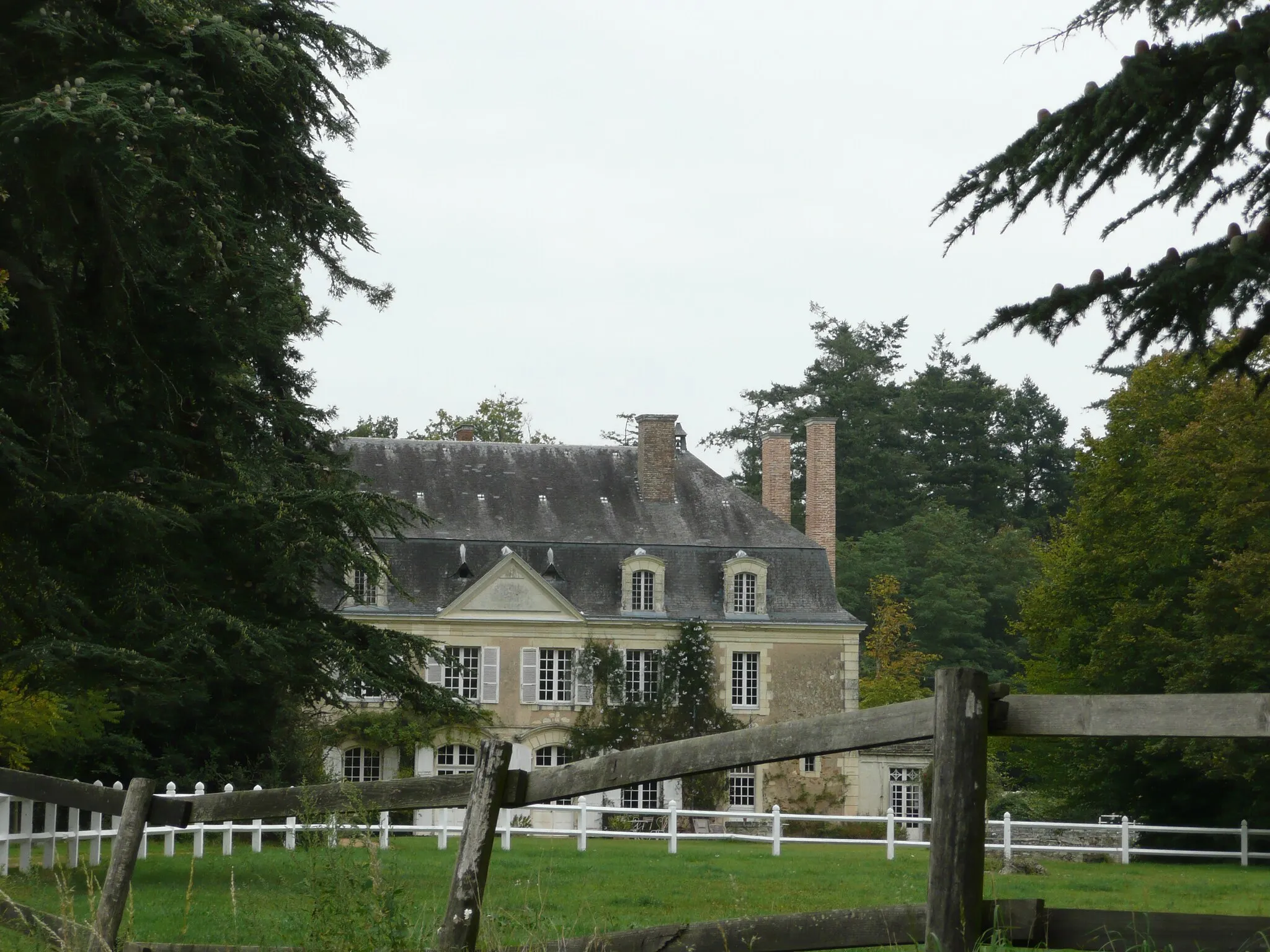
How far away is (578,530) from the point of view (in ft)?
125

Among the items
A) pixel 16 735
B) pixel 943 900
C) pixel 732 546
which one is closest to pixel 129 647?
pixel 16 735

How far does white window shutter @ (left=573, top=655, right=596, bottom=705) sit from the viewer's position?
36375mm

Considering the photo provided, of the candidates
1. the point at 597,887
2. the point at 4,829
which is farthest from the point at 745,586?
the point at 4,829

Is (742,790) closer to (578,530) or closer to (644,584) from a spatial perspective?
(644,584)

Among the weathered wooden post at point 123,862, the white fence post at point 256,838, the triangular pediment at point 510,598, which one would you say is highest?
the triangular pediment at point 510,598

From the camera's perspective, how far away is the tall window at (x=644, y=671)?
3666 centimetres

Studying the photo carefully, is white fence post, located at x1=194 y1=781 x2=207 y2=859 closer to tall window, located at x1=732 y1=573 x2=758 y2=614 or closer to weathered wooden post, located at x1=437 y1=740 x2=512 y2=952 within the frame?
weathered wooden post, located at x1=437 y1=740 x2=512 y2=952

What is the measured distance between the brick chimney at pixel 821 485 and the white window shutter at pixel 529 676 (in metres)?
8.97

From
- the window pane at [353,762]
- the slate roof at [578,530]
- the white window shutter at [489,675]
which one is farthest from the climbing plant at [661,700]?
the window pane at [353,762]

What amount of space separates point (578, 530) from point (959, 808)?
113 ft

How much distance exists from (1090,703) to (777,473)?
125ft

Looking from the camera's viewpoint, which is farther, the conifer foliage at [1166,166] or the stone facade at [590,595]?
the stone facade at [590,595]

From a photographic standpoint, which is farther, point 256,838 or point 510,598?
point 510,598

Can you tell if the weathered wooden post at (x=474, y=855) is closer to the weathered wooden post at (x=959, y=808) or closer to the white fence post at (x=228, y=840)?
the weathered wooden post at (x=959, y=808)
